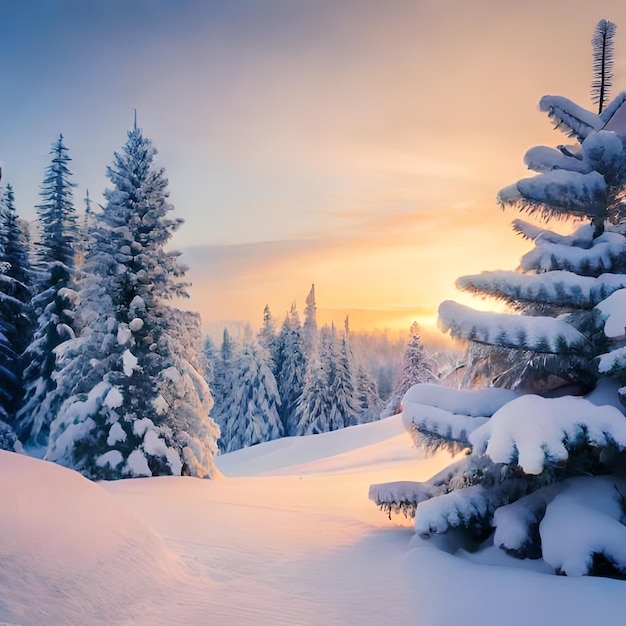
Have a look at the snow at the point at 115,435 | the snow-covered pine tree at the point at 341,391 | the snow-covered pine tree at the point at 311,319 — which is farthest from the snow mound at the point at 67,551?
the snow-covered pine tree at the point at 311,319

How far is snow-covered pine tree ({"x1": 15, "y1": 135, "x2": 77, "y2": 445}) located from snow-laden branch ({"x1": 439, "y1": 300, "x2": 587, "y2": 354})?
1769 centimetres

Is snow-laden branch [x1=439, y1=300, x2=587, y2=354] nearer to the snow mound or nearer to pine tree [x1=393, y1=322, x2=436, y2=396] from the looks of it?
the snow mound

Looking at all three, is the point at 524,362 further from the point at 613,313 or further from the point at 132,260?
the point at 132,260

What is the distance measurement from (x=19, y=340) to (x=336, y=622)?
2183 centimetres

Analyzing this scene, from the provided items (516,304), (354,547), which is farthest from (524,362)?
(354,547)

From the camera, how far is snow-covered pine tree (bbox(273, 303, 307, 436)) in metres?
42.2

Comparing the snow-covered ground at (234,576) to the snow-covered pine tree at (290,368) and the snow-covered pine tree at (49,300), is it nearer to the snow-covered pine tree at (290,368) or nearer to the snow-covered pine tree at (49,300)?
the snow-covered pine tree at (49,300)

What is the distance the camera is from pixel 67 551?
3.74 metres

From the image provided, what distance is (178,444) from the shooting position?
1287 cm

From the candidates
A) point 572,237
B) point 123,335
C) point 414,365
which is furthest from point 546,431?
point 414,365

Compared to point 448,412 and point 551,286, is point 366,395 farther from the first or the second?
A: point 551,286

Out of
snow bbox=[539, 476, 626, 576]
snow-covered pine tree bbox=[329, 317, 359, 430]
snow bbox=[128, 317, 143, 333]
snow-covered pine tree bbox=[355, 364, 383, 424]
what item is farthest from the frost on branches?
snow-covered pine tree bbox=[355, 364, 383, 424]

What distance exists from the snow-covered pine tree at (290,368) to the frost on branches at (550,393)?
3608cm

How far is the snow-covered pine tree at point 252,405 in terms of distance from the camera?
38.8 m
